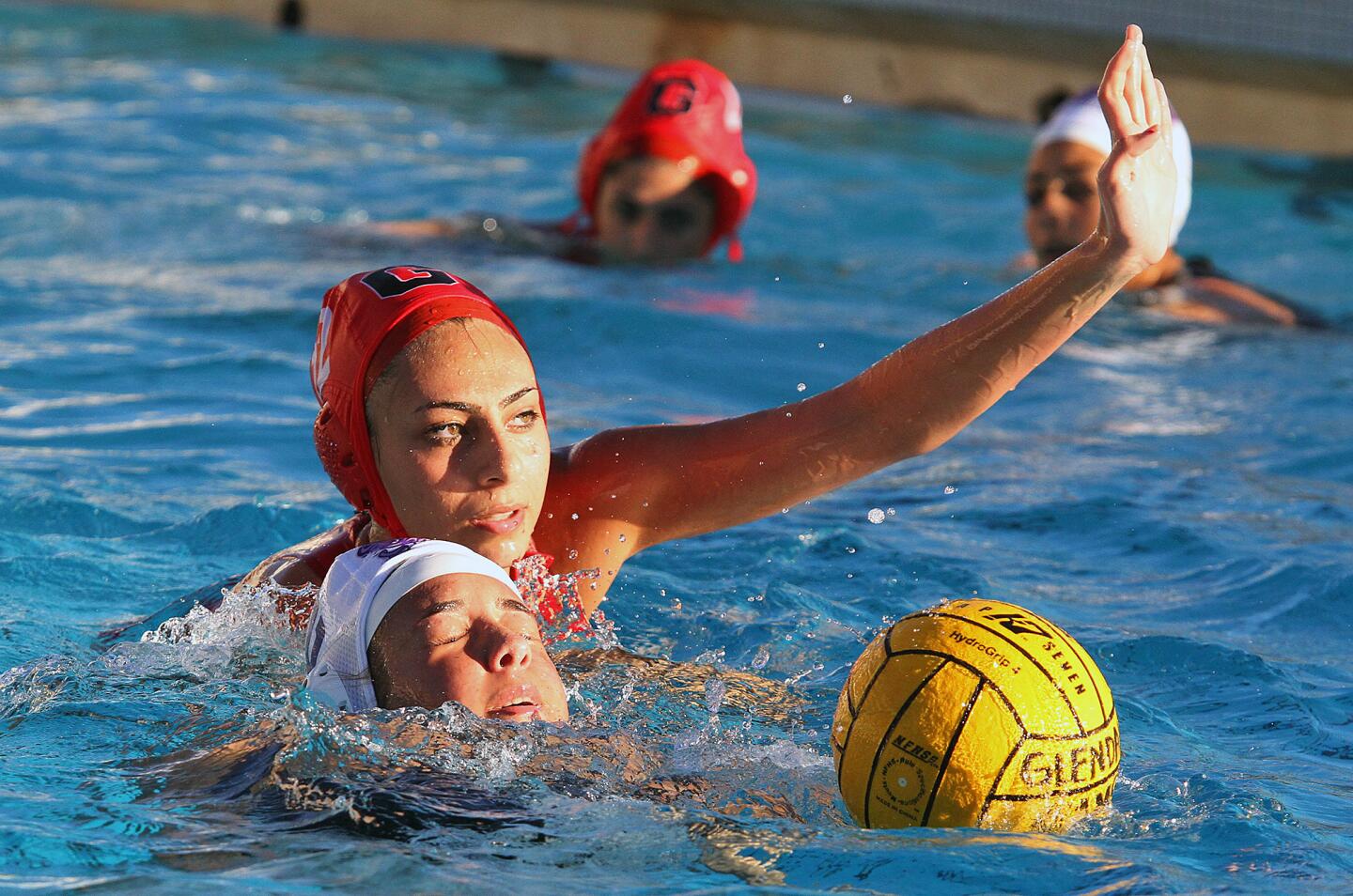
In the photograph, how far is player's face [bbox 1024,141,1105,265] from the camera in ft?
23.2

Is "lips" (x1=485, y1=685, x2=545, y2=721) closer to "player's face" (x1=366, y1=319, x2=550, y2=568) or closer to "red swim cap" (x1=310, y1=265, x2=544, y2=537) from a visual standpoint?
"player's face" (x1=366, y1=319, x2=550, y2=568)

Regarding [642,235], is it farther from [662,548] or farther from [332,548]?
[332,548]

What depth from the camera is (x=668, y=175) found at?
7285 millimetres

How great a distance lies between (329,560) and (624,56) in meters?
8.28

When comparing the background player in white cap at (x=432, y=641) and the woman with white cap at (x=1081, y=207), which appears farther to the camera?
the woman with white cap at (x=1081, y=207)

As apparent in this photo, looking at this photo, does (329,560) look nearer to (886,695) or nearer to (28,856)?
(28,856)

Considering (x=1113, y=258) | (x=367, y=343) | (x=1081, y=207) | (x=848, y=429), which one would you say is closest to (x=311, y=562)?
(x=367, y=343)

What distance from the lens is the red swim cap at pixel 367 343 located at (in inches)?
124

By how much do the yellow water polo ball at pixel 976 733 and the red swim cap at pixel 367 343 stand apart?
3.17ft

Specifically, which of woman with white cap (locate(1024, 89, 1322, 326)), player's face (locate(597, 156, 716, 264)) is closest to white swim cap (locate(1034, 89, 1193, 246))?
woman with white cap (locate(1024, 89, 1322, 326))

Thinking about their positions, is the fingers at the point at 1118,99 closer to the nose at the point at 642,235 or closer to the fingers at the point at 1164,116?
the fingers at the point at 1164,116

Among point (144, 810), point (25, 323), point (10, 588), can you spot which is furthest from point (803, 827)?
point (25, 323)

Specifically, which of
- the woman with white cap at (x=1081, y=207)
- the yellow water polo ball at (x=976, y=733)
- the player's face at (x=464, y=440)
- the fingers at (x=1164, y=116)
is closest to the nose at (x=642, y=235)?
the woman with white cap at (x=1081, y=207)

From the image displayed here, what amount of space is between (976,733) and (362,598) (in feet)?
3.31
